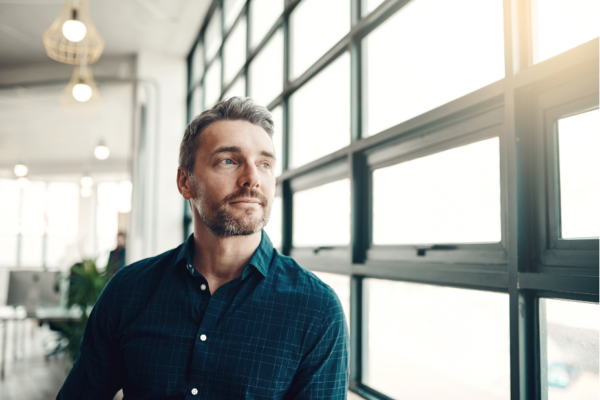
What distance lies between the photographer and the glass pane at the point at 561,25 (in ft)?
3.83

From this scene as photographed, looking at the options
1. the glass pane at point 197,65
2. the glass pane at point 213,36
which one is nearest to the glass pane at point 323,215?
the glass pane at point 213,36

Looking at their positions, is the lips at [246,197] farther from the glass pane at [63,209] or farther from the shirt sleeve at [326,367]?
the glass pane at [63,209]

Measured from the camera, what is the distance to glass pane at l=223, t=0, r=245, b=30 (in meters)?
4.53

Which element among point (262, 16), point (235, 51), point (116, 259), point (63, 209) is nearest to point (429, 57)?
point (262, 16)

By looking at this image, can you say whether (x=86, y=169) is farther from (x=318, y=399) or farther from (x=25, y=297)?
(x=318, y=399)

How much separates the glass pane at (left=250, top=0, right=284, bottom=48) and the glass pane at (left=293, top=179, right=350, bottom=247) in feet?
4.46

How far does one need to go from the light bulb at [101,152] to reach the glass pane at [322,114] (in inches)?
173

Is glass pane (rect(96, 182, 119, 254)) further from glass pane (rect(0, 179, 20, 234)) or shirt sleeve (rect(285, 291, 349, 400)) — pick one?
shirt sleeve (rect(285, 291, 349, 400))

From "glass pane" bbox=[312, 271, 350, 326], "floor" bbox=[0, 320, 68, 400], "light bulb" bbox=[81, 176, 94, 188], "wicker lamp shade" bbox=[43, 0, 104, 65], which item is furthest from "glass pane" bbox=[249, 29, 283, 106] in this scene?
"light bulb" bbox=[81, 176, 94, 188]

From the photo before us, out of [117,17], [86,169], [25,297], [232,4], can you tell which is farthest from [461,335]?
[86,169]

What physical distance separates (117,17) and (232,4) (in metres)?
1.60

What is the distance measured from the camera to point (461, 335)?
1.61 meters

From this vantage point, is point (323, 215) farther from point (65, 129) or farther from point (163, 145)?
point (65, 129)

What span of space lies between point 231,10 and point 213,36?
0.72m
